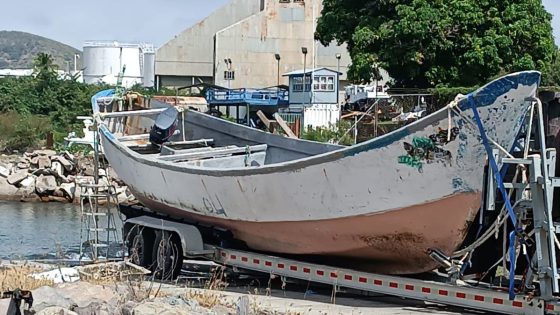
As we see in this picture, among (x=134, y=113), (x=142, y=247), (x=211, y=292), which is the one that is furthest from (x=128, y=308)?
(x=134, y=113)

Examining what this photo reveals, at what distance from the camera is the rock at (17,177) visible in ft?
122

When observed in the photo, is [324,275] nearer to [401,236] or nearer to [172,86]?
[401,236]

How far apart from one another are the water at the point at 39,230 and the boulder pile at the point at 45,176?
1030mm

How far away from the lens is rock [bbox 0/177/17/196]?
36938 millimetres

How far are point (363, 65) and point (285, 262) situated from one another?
2415 centimetres

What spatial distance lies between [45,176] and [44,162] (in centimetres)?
124

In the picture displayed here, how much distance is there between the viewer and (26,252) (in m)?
19.9

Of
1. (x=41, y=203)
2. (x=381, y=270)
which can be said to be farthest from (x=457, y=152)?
(x=41, y=203)

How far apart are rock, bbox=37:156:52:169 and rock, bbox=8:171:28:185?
84cm

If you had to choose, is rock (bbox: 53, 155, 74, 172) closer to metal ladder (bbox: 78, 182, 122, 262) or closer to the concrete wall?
metal ladder (bbox: 78, 182, 122, 262)

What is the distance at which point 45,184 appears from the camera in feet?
122

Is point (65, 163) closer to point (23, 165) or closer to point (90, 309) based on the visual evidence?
point (23, 165)

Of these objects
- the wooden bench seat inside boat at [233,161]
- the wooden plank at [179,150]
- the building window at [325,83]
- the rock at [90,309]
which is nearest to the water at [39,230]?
the wooden plank at [179,150]

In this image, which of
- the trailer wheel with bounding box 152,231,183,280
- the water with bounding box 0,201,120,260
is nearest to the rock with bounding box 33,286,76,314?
the trailer wheel with bounding box 152,231,183,280
